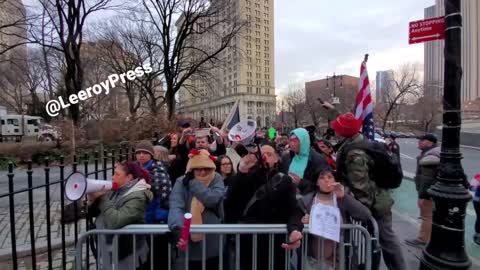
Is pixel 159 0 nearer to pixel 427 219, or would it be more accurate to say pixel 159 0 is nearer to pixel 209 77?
pixel 209 77

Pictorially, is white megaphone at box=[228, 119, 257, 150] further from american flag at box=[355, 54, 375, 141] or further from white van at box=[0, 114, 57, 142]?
white van at box=[0, 114, 57, 142]

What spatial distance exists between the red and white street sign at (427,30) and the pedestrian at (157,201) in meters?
3.59

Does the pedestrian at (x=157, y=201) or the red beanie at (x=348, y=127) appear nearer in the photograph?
the pedestrian at (x=157, y=201)

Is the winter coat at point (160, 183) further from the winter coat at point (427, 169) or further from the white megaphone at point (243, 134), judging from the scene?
the winter coat at point (427, 169)

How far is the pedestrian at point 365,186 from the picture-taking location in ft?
12.2

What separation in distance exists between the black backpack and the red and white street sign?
1.58m

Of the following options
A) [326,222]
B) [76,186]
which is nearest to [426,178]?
[326,222]

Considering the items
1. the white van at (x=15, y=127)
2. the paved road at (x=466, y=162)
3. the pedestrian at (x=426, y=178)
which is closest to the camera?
the pedestrian at (x=426, y=178)

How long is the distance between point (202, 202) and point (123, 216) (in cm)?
73

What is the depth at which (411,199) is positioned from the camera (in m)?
9.26

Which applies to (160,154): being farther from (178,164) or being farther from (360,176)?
(360,176)

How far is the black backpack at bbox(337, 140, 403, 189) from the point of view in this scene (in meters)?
3.84

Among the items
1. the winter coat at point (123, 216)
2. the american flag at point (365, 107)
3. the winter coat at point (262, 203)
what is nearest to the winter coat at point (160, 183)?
the winter coat at point (123, 216)

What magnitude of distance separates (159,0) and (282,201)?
74.8 feet
